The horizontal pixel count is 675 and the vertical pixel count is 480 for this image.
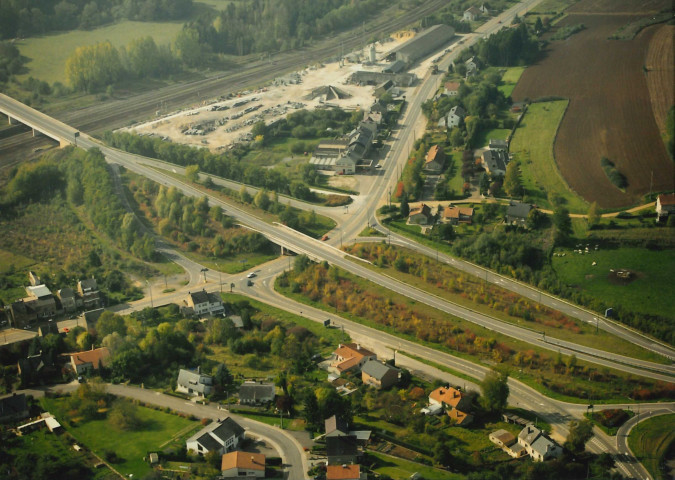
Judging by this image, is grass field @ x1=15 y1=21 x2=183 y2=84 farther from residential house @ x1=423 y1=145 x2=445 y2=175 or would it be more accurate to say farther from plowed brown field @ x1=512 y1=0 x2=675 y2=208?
plowed brown field @ x1=512 y1=0 x2=675 y2=208

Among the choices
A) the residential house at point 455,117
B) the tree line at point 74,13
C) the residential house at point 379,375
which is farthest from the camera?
the tree line at point 74,13

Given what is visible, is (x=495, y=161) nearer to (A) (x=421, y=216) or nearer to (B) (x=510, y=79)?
(A) (x=421, y=216)

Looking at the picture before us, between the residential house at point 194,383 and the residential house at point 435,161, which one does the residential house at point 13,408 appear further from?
the residential house at point 435,161

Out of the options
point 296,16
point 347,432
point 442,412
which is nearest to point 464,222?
point 442,412

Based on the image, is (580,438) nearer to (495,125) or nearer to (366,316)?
(366,316)

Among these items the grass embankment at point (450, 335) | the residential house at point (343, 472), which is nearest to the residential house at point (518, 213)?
the grass embankment at point (450, 335)

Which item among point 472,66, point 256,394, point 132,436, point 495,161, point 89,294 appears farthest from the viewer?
point 472,66

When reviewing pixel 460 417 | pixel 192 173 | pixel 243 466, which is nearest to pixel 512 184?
pixel 192 173

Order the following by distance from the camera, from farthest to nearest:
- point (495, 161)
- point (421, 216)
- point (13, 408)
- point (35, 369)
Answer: point (495, 161)
point (421, 216)
point (35, 369)
point (13, 408)
